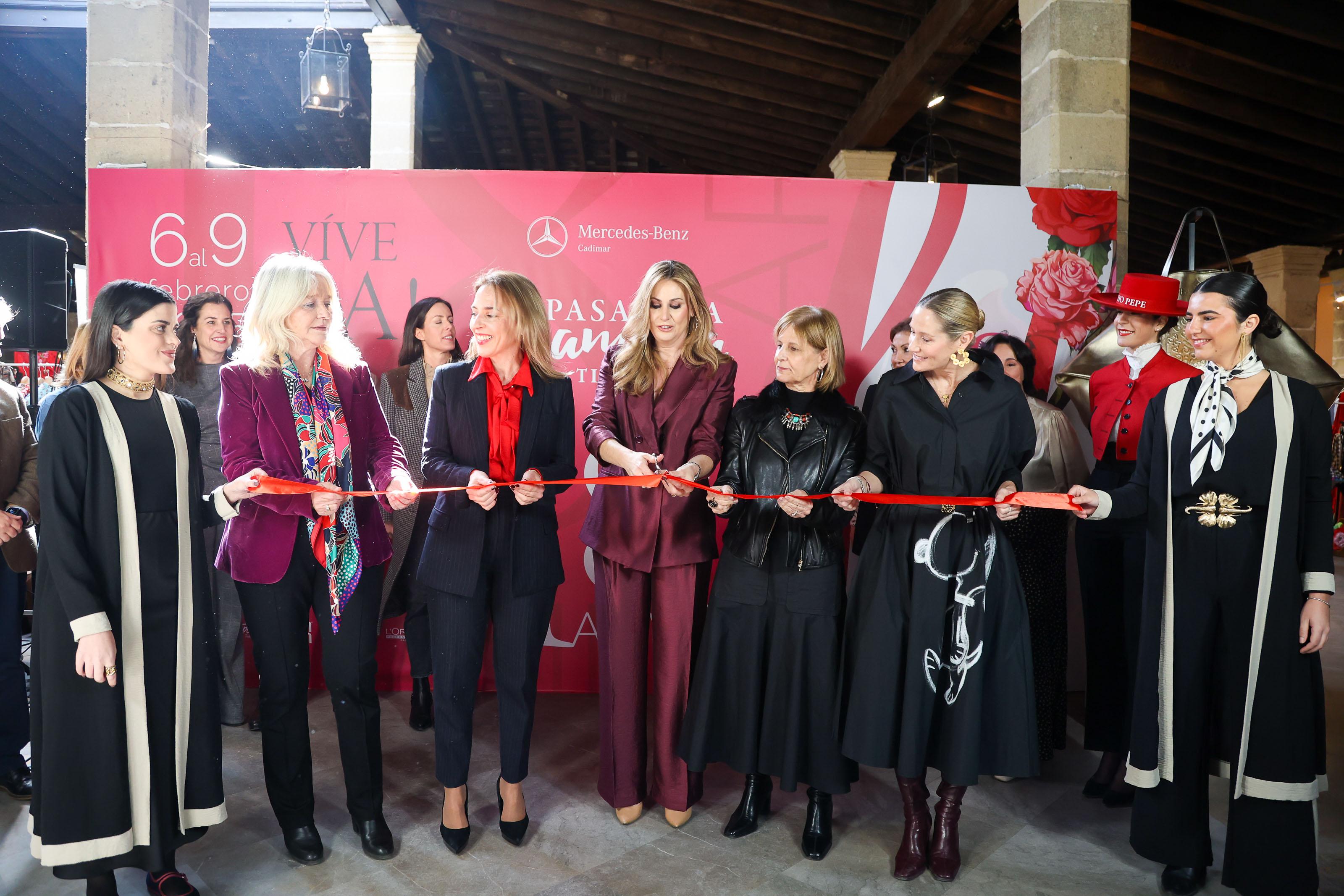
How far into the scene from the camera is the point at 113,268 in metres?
4.28

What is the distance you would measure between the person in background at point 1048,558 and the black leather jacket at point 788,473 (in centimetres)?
110

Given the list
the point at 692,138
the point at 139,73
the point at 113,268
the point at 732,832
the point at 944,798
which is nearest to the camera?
the point at 944,798

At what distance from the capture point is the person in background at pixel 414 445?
4008mm

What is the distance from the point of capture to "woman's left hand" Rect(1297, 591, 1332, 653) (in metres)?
2.44

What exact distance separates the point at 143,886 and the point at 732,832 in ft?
6.02

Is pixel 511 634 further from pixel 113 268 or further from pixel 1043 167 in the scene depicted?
pixel 1043 167

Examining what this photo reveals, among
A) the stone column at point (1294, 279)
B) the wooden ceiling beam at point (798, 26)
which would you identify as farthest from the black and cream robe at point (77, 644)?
the stone column at point (1294, 279)

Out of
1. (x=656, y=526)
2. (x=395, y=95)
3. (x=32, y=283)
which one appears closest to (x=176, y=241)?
(x=32, y=283)

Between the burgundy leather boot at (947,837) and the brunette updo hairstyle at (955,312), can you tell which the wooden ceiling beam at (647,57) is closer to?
the brunette updo hairstyle at (955,312)

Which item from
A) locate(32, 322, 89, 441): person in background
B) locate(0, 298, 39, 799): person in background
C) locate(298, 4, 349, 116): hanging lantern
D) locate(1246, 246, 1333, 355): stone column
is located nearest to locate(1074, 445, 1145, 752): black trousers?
locate(32, 322, 89, 441): person in background

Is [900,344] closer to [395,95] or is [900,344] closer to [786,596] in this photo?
[786,596]

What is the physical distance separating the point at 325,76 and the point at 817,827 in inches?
258

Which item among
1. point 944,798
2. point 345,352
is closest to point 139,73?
point 345,352

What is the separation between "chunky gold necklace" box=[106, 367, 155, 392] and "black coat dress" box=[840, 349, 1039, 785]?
2.23m
